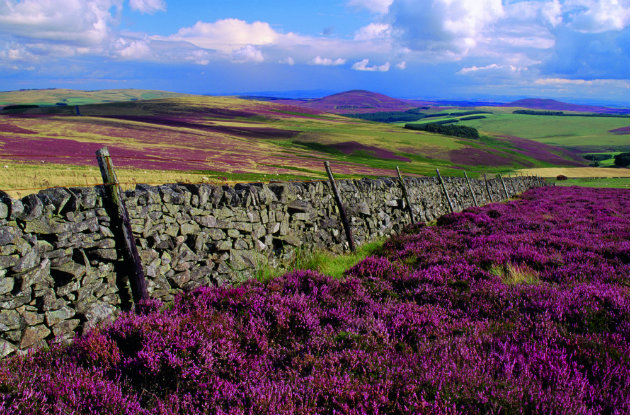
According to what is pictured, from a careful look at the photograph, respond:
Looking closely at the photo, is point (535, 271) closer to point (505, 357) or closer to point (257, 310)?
point (505, 357)

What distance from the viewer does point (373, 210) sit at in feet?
48.0

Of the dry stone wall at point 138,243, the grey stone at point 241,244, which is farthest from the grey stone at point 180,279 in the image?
the grey stone at point 241,244

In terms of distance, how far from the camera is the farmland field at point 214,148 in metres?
31.3

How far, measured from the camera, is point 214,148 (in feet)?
194

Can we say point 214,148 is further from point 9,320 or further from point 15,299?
point 9,320

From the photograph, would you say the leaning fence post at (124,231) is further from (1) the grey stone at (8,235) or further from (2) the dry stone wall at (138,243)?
(1) the grey stone at (8,235)

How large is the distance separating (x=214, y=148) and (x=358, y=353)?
5849cm

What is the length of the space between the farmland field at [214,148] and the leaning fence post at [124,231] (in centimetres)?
248

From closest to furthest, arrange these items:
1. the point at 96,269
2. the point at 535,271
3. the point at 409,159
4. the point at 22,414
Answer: the point at 22,414
the point at 96,269
the point at 535,271
the point at 409,159

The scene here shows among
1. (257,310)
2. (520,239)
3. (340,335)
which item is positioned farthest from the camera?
(520,239)

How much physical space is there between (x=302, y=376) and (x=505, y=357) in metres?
2.04

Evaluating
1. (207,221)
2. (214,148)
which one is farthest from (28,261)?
(214,148)

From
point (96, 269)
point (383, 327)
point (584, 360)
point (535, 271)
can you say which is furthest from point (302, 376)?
point (535, 271)

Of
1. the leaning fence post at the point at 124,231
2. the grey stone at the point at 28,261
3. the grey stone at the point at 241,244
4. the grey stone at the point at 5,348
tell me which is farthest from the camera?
the grey stone at the point at 241,244
